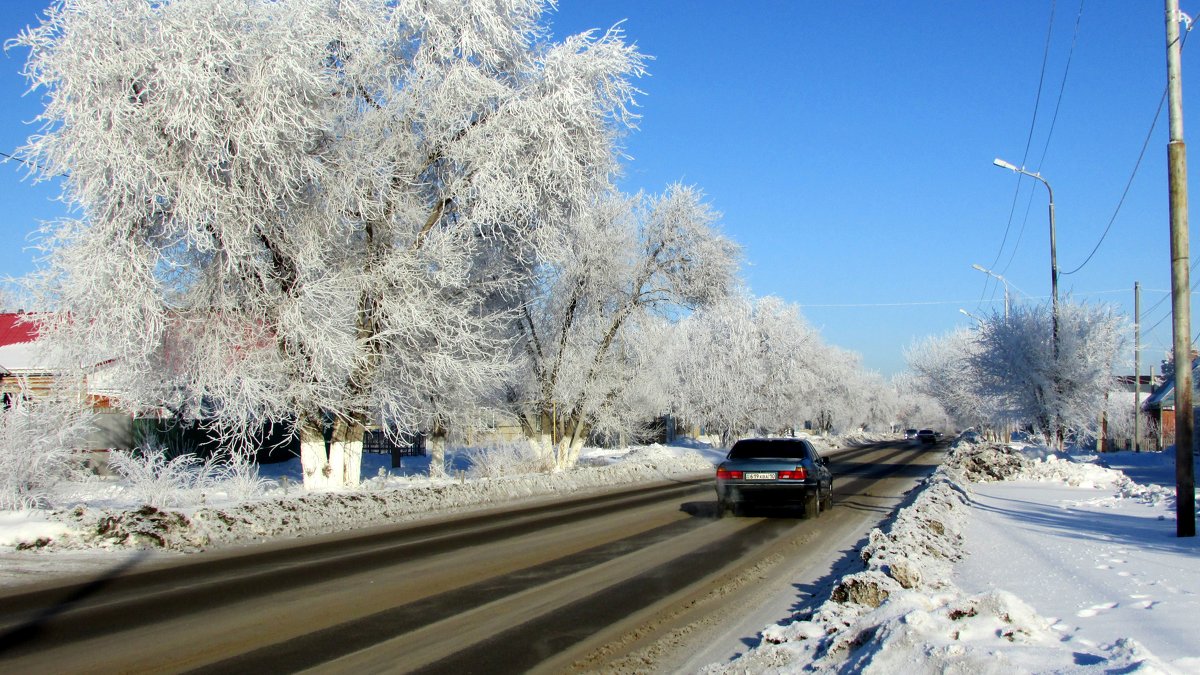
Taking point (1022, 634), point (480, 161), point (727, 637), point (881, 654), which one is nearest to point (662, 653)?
point (727, 637)

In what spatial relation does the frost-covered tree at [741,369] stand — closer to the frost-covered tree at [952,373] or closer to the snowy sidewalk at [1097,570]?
the frost-covered tree at [952,373]

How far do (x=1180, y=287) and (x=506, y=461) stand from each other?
58.4ft

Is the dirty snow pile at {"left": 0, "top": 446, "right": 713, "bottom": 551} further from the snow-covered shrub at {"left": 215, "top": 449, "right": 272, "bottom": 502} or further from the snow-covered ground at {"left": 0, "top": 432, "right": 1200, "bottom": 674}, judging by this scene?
the snow-covered shrub at {"left": 215, "top": 449, "right": 272, "bottom": 502}

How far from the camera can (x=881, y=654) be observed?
525cm

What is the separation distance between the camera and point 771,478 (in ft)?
53.7

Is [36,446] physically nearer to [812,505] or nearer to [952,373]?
[812,505]

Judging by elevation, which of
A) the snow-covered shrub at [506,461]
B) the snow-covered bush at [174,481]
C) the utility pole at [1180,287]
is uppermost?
the utility pole at [1180,287]

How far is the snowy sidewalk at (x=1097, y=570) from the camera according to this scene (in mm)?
5719

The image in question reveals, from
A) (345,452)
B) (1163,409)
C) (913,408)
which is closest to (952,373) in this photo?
(1163,409)

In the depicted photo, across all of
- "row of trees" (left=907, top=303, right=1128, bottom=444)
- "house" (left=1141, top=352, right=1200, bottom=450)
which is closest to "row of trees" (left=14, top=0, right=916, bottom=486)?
"row of trees" (left=907, top=303, right=1128, bottom=444)

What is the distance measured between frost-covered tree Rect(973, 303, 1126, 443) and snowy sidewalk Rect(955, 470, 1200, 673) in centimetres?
2039

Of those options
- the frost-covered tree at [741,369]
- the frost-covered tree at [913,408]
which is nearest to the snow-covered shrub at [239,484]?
the frost-covered tree at [741,369]

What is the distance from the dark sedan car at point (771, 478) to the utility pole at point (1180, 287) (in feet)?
21.0

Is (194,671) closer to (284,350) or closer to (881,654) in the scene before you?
(881,654)
